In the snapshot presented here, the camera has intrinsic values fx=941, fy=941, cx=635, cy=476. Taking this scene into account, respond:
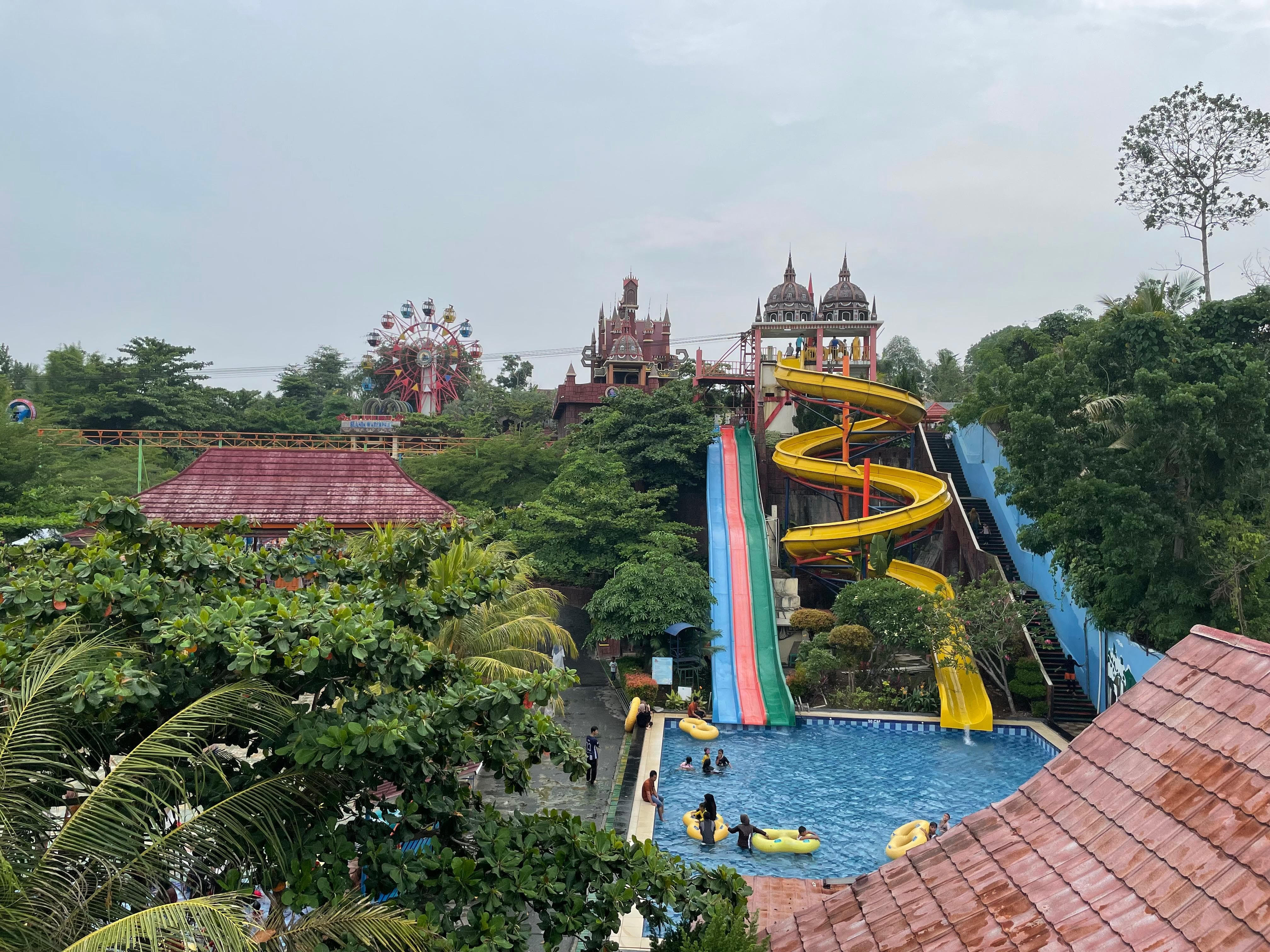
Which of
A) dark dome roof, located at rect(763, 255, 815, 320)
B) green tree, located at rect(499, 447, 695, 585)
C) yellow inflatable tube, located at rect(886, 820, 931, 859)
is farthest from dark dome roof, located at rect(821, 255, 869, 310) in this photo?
yellow inflatable tube, located at rect(886, 820, 931, 859)

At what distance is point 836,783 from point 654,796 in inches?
135

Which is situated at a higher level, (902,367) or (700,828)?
(902,367)

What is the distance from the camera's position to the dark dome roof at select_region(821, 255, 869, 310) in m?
33.7

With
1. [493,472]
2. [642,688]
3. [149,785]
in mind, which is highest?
[493,472]

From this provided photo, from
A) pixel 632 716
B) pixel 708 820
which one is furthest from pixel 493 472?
pixel 708 820

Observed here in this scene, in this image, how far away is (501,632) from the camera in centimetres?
1368

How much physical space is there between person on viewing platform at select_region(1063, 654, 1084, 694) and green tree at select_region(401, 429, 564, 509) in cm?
1561

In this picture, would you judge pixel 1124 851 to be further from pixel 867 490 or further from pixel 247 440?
pixel 247 440

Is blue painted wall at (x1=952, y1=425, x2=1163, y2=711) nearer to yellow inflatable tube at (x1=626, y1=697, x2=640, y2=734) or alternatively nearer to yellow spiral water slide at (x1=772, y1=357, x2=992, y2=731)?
yellow spiral water slide at (x1=772, y1=357, x2=992, y2=731)

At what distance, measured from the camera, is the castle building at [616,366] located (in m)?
37.3

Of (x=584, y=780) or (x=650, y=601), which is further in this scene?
(x=650, y=601)

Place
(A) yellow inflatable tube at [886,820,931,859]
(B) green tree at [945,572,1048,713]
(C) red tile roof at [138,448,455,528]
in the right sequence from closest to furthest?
(A) yellow inflatable tube at [886,820,931,859], (C) red tile roof at [138,448,455,528], (B) green tree at [945,572,1048,713]

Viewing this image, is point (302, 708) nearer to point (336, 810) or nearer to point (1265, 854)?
point (336, 810)

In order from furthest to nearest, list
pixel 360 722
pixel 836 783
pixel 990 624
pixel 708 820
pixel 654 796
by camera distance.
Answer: pixel 990 624, pixel 836 783, pixel 654 796, pixel 708 820, pixel 360 722
